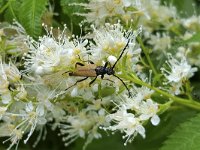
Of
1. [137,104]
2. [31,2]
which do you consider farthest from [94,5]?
[137,104]

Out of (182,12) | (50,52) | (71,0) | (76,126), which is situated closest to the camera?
(50,52)

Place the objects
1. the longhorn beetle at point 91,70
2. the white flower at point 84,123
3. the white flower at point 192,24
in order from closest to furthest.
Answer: the longhorn beetle at point 91,70
the white flower at point 84,123
the white flower at point 192,24

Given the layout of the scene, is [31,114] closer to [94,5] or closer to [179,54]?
[94,5]

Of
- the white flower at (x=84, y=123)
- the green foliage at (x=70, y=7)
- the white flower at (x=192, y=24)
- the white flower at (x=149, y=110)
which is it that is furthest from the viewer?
the white flower at (x=192, y=24)

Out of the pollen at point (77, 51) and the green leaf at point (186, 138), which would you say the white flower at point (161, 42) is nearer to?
the green leaf at point (186, 138)

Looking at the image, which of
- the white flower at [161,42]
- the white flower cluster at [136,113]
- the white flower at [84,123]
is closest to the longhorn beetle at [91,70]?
the white flower cluster at [136,113]

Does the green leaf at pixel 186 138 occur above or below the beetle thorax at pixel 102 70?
below
